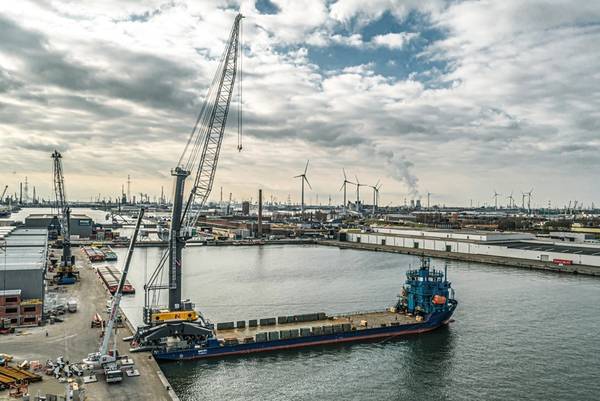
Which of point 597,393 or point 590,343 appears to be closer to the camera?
point 597,393

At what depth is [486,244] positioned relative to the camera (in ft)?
193

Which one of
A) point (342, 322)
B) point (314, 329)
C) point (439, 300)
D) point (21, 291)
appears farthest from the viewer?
point (439, 300)

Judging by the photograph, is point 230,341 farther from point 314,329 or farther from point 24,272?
point 24,272

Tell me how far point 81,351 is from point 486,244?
49.6 meters

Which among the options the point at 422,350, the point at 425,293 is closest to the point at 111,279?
the point at 425,293

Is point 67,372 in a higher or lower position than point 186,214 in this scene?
lower

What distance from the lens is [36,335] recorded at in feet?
74.1

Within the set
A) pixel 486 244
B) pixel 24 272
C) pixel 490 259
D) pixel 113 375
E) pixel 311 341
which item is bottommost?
pixel 311 341

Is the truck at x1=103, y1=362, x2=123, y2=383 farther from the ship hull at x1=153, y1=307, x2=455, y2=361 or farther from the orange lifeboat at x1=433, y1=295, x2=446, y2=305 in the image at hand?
the orange lifeboat at x1=433, y1=295, x2=446, y2=305

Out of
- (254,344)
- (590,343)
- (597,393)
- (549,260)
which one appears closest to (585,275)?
(549,260)

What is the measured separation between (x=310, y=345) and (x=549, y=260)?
123ft

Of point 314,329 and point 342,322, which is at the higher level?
point 314,329

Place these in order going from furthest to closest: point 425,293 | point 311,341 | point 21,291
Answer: point 425,293
point 21,291
point 311,341

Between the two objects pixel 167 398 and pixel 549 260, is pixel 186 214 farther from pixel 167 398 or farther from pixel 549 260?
pixel 549 260
